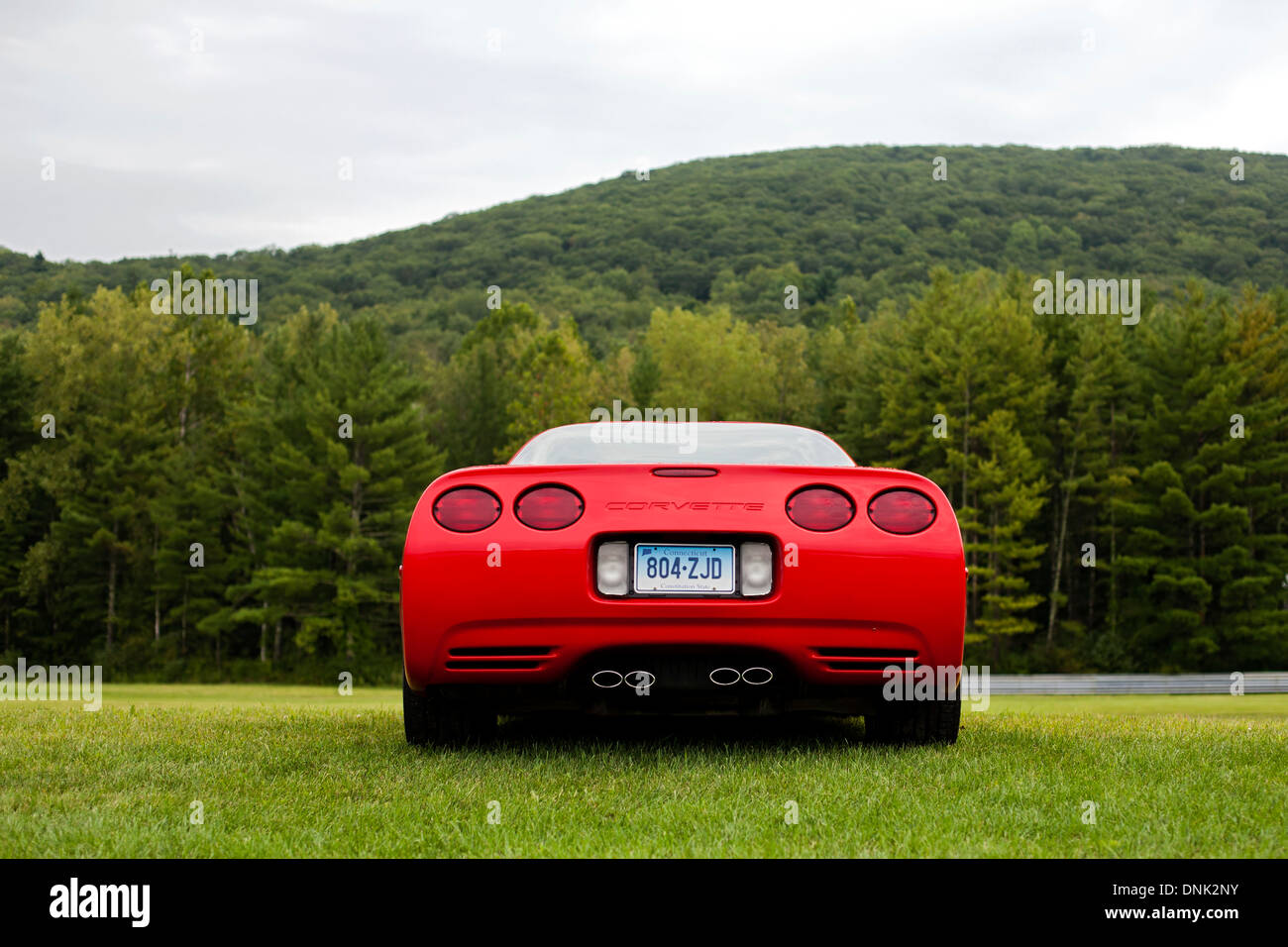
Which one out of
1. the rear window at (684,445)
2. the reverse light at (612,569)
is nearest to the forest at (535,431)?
the rear window at (684,445)

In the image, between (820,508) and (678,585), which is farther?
(820,508)

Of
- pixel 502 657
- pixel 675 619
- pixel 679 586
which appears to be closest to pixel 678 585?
pixel 679 586

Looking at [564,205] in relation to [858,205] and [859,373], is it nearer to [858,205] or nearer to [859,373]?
[858,205]

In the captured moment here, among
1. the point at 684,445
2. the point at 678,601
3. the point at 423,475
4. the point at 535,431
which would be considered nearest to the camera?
the point at 678,601

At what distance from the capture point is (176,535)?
4097 cm

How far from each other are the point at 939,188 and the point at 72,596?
8318 cm

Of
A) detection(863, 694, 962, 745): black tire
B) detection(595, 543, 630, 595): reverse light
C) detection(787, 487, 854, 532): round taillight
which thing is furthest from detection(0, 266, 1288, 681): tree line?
detection(787, 487, 854, 532): round taillight

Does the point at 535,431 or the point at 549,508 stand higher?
the point at 535,431

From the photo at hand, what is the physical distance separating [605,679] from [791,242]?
320 ft

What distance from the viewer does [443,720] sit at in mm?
4707

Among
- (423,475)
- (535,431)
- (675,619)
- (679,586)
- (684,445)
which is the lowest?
(423,475)

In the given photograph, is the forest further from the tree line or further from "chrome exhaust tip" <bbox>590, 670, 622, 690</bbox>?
"chrome exhaust tip" <bbox>590, 670, 622, 690</bbox>

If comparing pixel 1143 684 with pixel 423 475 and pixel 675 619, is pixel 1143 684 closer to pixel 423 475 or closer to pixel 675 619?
pixel 423 475

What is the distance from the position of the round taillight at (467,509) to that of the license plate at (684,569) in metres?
0.57
